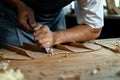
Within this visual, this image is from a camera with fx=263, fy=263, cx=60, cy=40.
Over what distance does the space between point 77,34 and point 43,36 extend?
195 millimetres

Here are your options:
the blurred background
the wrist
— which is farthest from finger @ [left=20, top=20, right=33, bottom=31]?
the blurred background

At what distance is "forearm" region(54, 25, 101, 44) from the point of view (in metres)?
1.10

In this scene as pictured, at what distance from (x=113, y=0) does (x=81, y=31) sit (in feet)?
4.01

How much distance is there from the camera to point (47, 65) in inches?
32.4

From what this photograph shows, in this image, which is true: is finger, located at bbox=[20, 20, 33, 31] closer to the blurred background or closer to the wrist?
the wrist

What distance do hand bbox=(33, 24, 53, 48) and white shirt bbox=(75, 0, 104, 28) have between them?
0.69 feet

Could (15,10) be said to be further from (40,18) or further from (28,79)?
(28,79)

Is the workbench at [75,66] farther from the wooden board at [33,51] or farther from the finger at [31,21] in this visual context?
the finger at [31,21]

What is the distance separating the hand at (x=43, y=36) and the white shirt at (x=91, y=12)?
0.69 ft

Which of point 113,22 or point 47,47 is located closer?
point 47,47

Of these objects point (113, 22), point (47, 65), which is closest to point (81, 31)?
point (47, 65)

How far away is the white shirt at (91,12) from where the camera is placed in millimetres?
1127

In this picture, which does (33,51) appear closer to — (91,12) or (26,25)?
(26,25)

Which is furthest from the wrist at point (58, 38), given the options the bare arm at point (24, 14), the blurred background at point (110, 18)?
the blurred background at point (110, 18)
